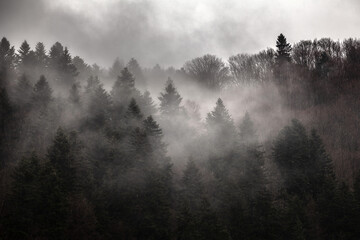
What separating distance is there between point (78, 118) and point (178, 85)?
44.4 meters

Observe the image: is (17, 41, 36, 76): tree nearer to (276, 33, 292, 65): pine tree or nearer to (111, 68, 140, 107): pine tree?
(111, 68, 140, 107): pine tree

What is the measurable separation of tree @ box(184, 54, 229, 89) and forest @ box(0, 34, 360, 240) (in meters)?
19.0

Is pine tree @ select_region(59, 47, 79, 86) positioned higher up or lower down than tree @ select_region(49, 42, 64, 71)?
lower down

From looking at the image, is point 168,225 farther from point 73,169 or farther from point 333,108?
point 333,108

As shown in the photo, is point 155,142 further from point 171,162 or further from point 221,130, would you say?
point 221,130

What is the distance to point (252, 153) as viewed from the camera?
4550 centimetres

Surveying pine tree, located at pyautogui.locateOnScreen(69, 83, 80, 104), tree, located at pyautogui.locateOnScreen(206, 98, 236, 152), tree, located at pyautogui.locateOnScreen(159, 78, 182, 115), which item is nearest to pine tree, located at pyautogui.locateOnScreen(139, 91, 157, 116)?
tree, located at pyautogui.locateOnScreen(159, 78, 182, 115)

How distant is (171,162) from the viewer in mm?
50969

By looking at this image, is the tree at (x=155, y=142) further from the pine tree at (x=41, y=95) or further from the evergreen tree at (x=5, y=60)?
the evergreen tree at (x=5, y=60)

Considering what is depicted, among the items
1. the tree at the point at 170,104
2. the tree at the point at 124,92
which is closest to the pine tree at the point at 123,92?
the tree at the point at 124,92

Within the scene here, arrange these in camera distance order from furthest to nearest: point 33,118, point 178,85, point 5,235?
point 178,85 → point 33,118 → point 5,235

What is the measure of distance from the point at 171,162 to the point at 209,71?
176 feet

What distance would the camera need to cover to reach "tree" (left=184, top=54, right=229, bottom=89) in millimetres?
95688

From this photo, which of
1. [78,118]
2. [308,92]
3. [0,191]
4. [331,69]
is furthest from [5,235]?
[331,69]
